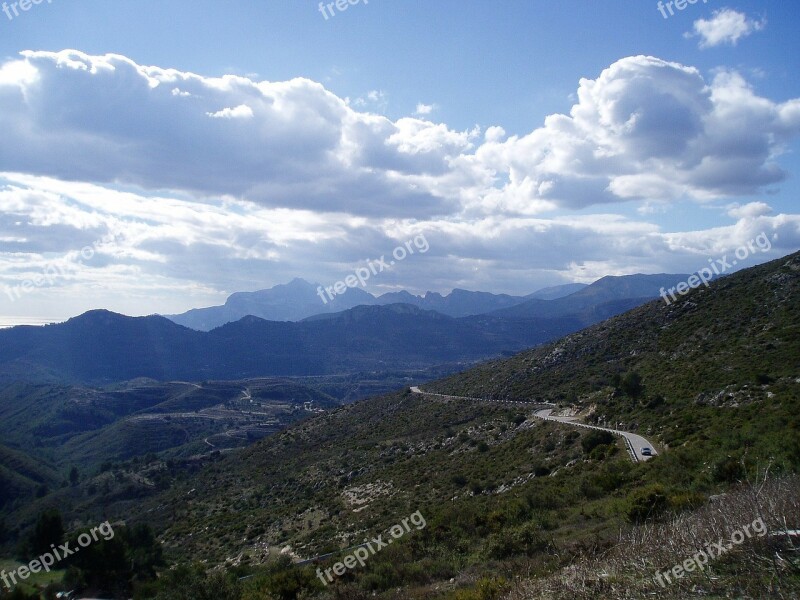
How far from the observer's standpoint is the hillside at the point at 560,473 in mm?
8859

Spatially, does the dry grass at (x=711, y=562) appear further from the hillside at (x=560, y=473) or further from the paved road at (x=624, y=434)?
the paved road at (x=624, y=434)

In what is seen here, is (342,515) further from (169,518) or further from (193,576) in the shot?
(169,518)

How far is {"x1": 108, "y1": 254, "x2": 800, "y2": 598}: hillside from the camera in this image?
8859 millimetres

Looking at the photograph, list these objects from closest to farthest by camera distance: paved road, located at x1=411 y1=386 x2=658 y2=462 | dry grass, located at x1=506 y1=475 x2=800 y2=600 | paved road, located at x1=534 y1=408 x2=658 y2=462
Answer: dry grass, located at x1=506 y1=475 x2=800 y2=600
paved road, located at x1=534 y1=408 x2=658 y2=462
paved road, located at x1=411 y1=386 x2=658 y2=462

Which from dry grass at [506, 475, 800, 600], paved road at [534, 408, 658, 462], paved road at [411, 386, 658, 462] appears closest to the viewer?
dry grass at [506, 475, 800, 600]

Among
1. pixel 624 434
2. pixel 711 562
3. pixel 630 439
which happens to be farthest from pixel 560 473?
pixel 711 562

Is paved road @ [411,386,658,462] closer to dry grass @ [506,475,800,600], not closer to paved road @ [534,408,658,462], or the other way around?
paved road @ [534,408,658,462]

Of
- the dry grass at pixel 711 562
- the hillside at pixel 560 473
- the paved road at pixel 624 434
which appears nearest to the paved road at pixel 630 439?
the paved road at pixel 624 434

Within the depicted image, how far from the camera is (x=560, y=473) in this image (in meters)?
25.1

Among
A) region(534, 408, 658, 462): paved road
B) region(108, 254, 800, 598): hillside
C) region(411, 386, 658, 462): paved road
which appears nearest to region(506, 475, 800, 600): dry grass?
region(108, 254, 800, 598): hillside

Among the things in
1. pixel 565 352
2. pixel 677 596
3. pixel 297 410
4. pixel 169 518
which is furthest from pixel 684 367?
pixel 297 410

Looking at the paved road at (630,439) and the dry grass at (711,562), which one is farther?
the paved road at (630,439)

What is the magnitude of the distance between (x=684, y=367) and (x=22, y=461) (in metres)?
107

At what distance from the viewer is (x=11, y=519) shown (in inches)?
2314
